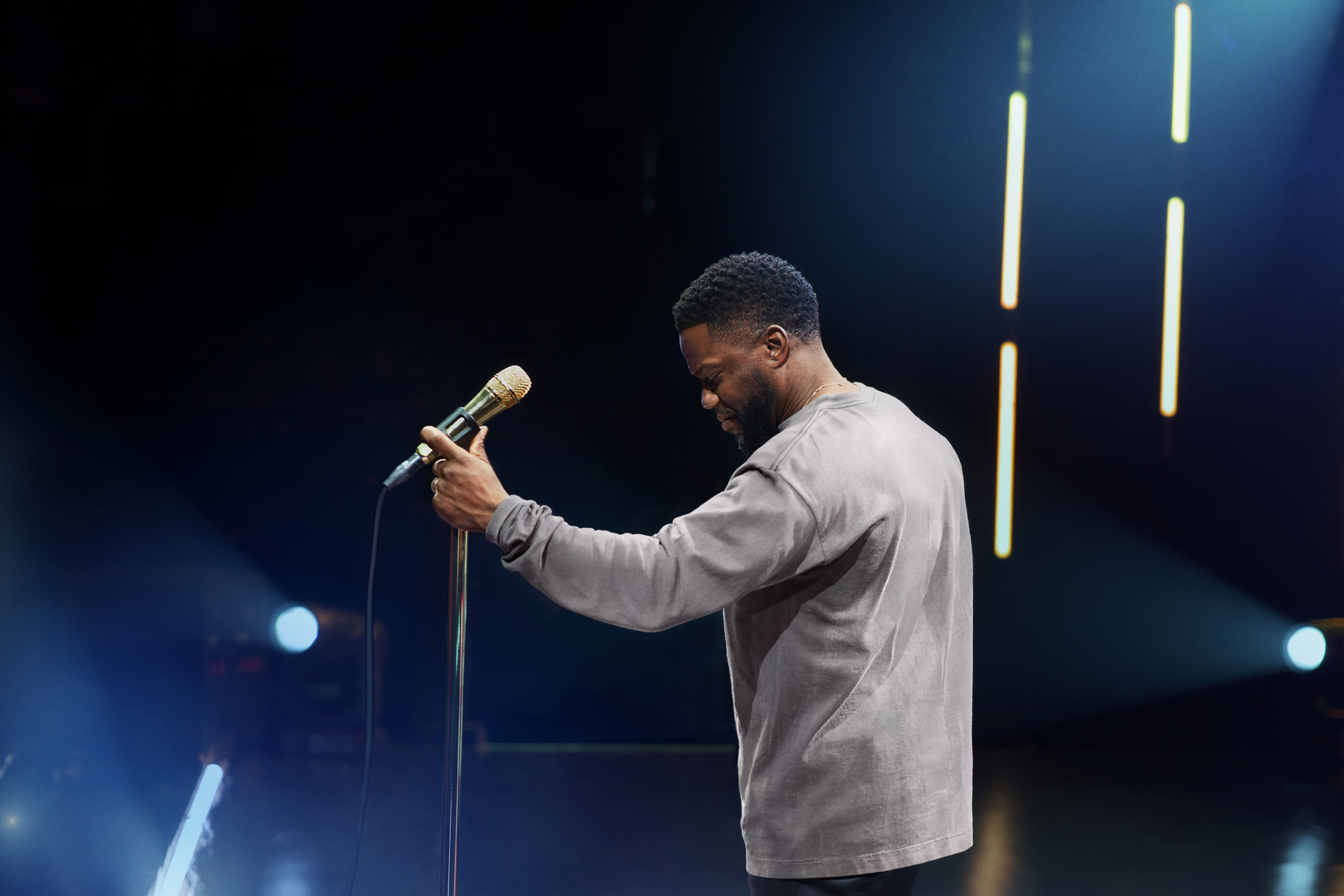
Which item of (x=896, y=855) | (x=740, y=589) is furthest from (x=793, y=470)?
(x=896, y=855)

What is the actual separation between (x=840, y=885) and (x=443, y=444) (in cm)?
68

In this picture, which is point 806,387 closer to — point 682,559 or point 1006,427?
point 682,559

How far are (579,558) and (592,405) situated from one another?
10.8 ft

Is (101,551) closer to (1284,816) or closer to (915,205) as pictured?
(915,205)

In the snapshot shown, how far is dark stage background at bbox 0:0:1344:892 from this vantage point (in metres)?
4.05

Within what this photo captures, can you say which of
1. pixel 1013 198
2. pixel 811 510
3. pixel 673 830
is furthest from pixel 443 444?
pixel 1013 198

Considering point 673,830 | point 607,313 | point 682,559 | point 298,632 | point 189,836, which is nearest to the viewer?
point 682,559

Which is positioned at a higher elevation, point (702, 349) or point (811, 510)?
point (702, 349)

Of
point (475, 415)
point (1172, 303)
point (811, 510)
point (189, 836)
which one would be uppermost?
point (1172, 303)

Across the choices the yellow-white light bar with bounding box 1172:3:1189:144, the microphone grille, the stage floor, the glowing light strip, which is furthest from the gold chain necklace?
the yellow-white light bar with bounding box 1172:3:1189:144

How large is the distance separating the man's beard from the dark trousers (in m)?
0.51

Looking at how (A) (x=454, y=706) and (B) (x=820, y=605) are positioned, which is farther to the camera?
(A) (x=454, y=706)

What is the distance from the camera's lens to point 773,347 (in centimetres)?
125

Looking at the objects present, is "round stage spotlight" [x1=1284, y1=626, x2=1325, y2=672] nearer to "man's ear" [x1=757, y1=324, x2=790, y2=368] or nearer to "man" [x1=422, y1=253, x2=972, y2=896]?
"man" [x1=422, y1=253, x2=972, y2=896]
